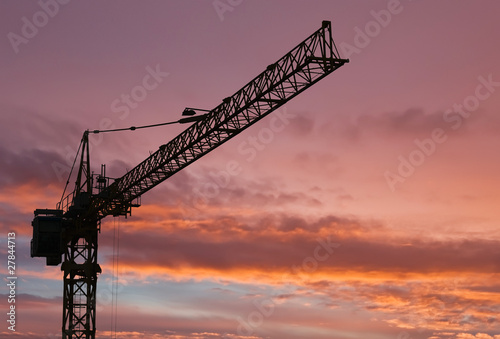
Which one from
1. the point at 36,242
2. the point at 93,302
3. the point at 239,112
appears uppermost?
the point at 239,112

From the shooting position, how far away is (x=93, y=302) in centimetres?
9312

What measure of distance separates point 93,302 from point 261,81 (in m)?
37.6

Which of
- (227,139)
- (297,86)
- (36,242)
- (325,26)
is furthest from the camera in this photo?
(36,242)

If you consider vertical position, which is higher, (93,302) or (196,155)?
(196,155)

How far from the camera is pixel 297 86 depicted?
68.6 meters

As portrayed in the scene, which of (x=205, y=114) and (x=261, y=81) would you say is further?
(x=205, y=114)

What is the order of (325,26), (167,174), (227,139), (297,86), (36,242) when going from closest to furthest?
(325,26) < (297,86) < (227,139) < (167,174) < (36,242)

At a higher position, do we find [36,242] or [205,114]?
[205,114]

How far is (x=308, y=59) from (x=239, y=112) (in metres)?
10.1

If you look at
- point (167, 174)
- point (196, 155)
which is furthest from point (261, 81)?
point (167, 174)

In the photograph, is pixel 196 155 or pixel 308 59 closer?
pixel 308 59

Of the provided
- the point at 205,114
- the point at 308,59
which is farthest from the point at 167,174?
the point at 308,59

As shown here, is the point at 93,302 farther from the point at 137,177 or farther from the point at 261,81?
the point at 261,81

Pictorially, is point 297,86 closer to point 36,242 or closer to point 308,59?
point 308,59
